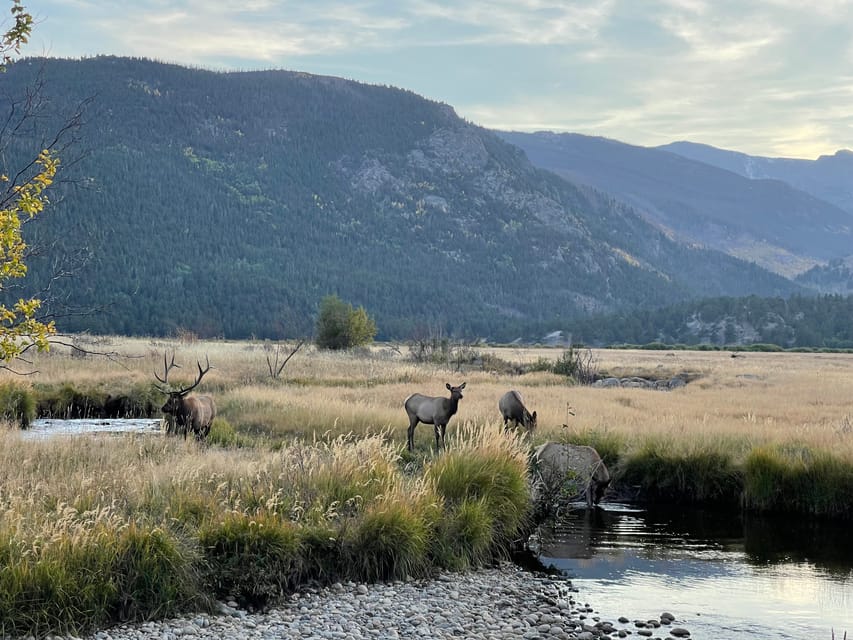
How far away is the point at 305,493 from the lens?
1209 cm

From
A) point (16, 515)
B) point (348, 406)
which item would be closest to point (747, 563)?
point (16, 515)

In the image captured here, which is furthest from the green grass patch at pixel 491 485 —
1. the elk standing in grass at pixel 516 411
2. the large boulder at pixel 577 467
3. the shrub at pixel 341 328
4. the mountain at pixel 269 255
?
the mountain at pixel 269 255

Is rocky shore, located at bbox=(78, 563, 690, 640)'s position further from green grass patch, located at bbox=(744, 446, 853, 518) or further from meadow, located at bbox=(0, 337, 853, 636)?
green grass patch, located at bbox=(744, 446, 853, 518)

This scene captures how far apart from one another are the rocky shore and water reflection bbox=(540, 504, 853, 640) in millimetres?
562

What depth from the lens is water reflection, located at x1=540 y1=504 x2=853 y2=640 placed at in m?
Answer: 10.4

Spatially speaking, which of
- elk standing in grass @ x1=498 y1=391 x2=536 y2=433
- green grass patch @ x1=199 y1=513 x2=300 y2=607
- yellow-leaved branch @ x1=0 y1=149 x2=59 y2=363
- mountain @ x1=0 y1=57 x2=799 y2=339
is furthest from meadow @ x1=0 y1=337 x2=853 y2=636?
mountain @ x1=0 y1=57 x2=799 y2=339

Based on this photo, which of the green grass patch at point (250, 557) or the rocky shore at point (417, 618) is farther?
the green grass patch at point (250, 557)

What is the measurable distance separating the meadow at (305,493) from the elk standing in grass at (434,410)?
0.93 m

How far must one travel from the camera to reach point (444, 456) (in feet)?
45.6

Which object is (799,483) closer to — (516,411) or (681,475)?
(681,475)

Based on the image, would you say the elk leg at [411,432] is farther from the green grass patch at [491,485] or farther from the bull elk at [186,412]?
the green grass patch at [491,485]

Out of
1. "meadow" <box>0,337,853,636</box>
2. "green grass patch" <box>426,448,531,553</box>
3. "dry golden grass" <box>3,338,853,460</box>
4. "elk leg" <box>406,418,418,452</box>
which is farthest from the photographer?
"dry golden grass" <box>3,338,853,460</box>

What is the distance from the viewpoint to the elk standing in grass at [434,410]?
18.0 meters

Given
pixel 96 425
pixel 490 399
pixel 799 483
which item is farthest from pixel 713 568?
pixel 96 425
